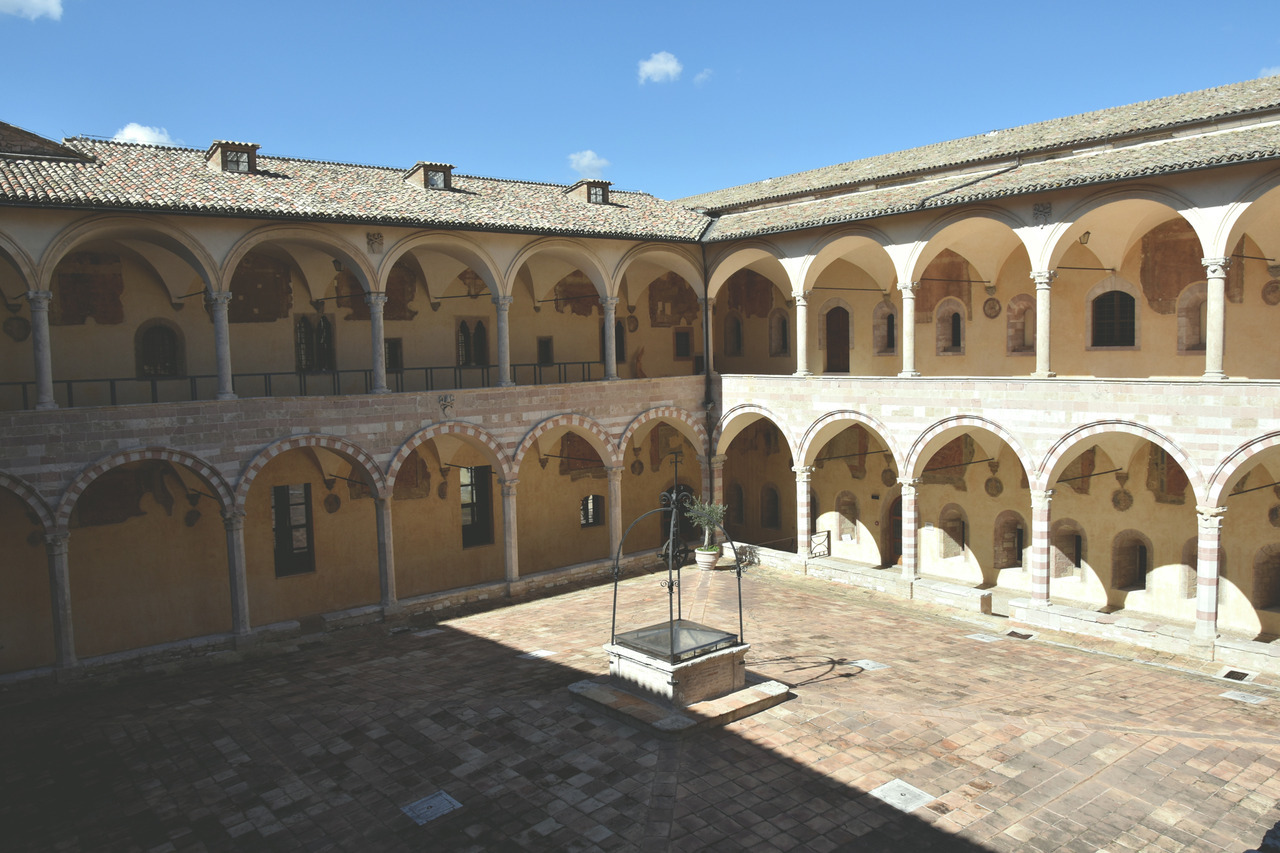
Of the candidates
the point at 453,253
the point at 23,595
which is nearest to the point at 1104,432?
the point at 453,253

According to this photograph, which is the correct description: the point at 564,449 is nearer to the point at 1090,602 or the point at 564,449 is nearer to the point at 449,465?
the point at 449,465

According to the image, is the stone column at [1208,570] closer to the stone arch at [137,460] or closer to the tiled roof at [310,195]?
the tiled roof at [310,195]

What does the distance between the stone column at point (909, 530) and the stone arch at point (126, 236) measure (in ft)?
43.3

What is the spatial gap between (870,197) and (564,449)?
366 inches

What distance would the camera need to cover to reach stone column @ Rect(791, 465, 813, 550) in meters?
20.7

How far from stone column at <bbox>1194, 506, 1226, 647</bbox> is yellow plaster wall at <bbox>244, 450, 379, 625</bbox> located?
15.4 metres

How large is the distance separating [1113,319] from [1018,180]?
3.94 meters

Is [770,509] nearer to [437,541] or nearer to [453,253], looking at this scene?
[437,541]

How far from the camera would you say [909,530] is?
737 inches

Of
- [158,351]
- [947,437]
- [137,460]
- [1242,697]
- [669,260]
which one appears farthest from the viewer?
[669,260]

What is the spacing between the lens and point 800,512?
69.1 ft

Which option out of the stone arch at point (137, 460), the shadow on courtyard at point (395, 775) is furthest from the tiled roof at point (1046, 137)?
the stone arch at point (137, 460)

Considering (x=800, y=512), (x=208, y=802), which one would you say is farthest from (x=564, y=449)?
(x=208, y=802)

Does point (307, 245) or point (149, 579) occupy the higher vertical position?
point (307, 245)
